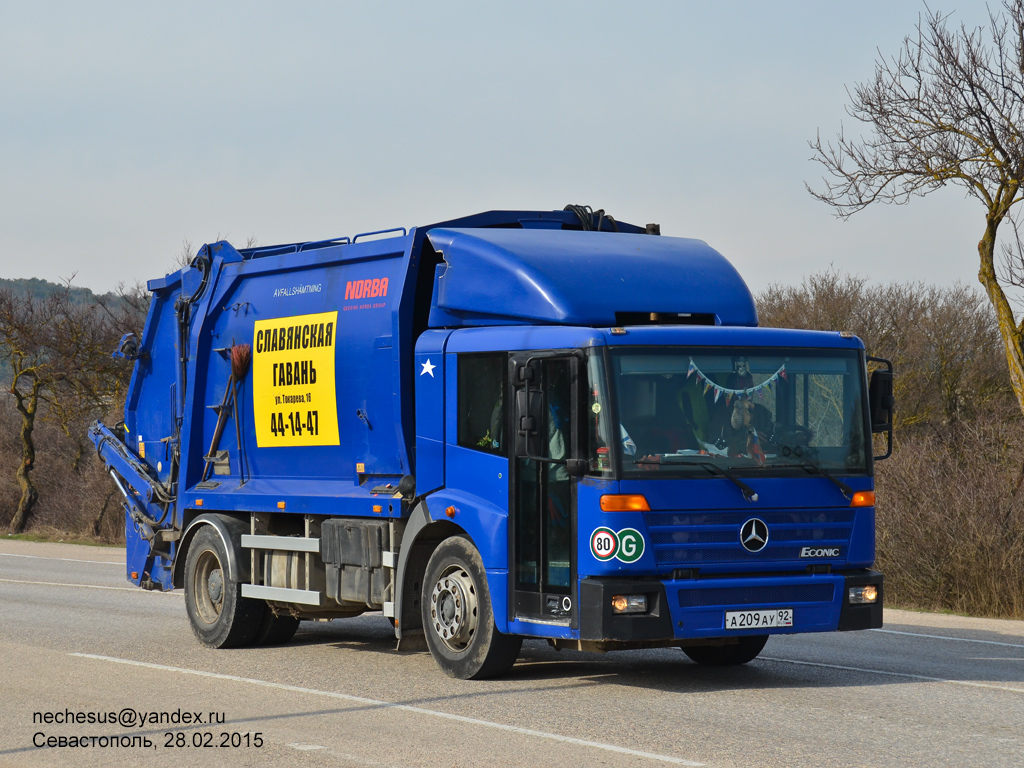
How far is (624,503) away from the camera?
854cm

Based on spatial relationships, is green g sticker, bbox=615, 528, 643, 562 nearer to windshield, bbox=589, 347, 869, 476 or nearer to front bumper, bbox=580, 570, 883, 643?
front bumper, bbox=580, 570, 883, 643

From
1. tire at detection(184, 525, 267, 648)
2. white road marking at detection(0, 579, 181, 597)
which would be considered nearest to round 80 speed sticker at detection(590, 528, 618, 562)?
tire at detection(184, 525, 267, 648)

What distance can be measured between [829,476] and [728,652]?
195 centimetres

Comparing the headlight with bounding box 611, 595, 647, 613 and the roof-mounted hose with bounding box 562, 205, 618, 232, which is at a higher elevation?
the roof-mounted hose with bounding box 562, 205, 618, 232

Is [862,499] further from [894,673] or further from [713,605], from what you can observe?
[894,673]

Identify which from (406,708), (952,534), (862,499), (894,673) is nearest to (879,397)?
(862,499)

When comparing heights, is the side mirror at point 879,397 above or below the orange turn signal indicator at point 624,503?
above

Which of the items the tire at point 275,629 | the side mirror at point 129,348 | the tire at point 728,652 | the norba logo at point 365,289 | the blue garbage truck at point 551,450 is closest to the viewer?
the blue garbage truck at point 551,450

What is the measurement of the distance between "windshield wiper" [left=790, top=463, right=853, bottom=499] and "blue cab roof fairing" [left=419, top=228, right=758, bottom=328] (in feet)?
4.21

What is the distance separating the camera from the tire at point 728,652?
33.6 ft

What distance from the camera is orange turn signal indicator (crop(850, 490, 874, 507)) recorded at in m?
9.25

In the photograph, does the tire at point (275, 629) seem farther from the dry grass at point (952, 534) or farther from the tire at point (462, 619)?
the dry grass at point (952, 534)

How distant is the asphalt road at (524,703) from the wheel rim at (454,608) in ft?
1.07

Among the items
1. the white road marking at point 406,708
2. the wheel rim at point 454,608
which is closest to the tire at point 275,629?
the white road marking at point 406,708
